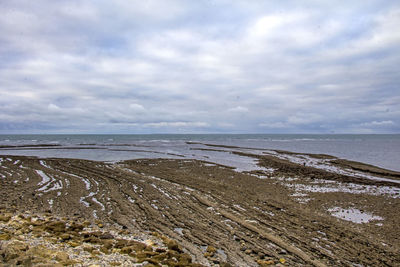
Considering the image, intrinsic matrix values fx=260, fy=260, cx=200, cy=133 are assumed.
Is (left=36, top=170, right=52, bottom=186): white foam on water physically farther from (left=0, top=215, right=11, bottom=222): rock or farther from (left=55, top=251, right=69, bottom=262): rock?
(left=55, top=251, right=69, bottom=262): rock

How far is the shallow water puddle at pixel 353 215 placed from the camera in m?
12.8

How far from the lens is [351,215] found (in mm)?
13523

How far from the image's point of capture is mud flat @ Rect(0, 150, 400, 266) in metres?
8.70

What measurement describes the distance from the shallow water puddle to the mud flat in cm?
5

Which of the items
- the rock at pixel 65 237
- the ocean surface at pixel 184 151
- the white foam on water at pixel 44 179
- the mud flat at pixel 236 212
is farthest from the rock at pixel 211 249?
the ocean surface at pixel 184 151

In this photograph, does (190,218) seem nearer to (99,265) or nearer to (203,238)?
(203,238)

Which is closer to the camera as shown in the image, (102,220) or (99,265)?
(99,265)

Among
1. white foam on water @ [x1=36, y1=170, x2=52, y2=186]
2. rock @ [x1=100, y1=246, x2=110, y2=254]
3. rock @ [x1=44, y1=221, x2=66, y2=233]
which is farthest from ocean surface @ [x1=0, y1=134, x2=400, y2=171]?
rock @ [x1=100, y1=246, x2=110, y2=254]

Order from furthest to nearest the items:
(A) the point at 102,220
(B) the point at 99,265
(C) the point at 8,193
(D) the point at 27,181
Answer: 1. (D) the point at 27,181
2. (C) the point at 8,193
3. (A) the point at 102,220
4. (B) the point at 99,265

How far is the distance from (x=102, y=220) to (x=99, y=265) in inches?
193

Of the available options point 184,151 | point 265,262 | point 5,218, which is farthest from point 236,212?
point 184,151

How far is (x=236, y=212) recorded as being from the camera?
513 inches

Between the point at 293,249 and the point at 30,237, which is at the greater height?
the point at 30,237

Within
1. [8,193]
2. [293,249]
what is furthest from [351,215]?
[8,193]
